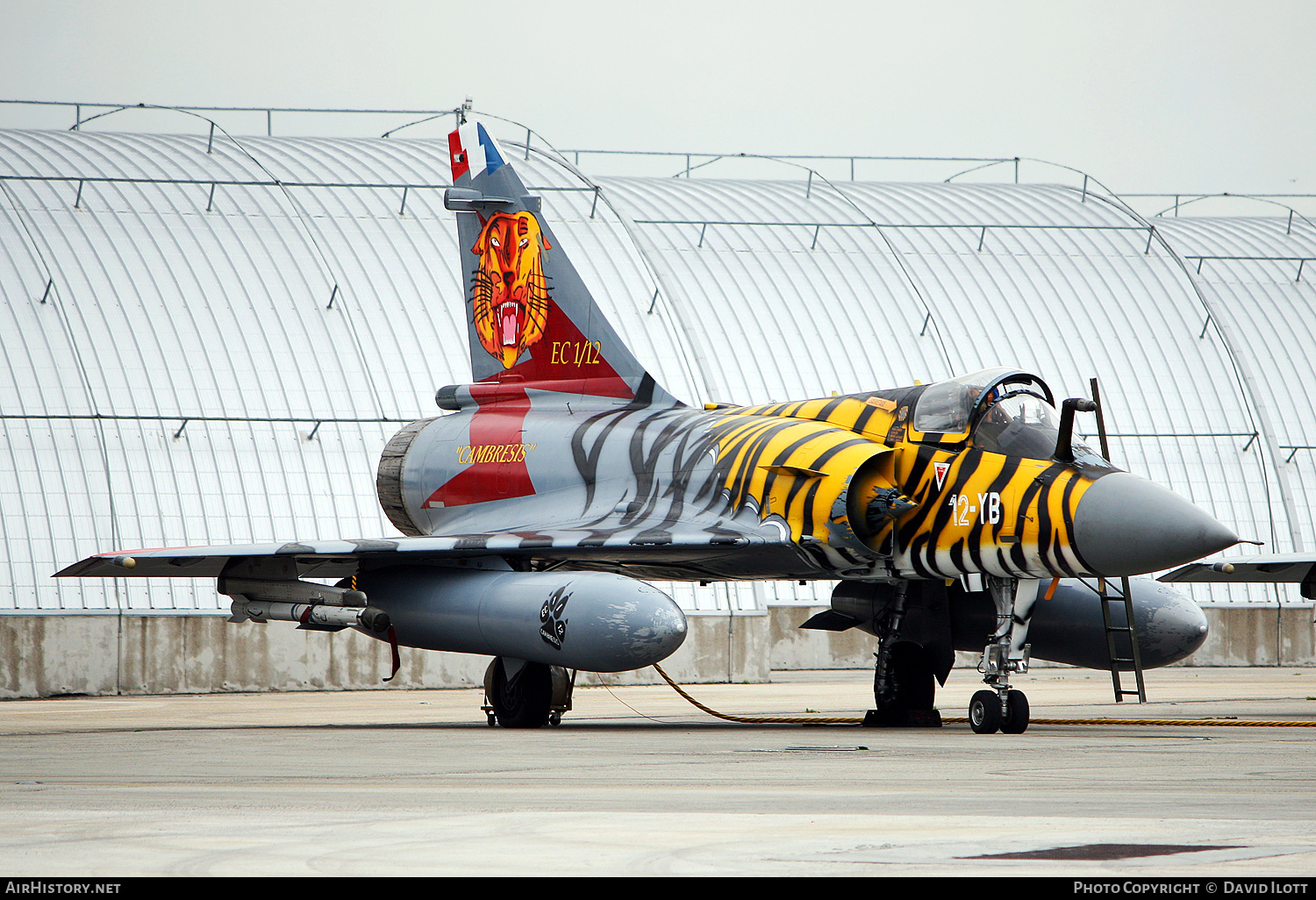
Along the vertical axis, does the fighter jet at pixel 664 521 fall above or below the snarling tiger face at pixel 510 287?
below

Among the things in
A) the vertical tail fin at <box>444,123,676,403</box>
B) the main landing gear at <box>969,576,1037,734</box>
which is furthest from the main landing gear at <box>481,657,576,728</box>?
the main landing gear at <box>969,576,1037,734</box>

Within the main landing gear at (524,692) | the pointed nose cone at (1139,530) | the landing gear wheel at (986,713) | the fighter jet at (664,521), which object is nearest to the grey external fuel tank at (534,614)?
the fighter jet at (664,521)

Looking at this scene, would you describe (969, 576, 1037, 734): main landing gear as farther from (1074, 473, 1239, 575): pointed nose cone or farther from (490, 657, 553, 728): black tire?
(490, 657, 553, 728): black tire

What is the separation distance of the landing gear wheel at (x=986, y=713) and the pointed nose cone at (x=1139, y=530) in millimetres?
1597

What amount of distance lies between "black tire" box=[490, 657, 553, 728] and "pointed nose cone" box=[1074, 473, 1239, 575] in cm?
571

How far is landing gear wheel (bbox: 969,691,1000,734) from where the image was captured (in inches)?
526

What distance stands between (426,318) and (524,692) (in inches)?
565

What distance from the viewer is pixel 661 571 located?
53.5ft

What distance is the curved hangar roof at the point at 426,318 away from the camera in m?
25.1

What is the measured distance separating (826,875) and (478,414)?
13393 millimetres

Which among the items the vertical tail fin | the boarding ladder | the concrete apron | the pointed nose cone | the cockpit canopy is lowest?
the concrete apron

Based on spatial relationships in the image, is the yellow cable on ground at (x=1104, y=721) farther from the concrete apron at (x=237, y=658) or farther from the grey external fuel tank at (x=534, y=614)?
the concrete apron at (x=237, y=658)

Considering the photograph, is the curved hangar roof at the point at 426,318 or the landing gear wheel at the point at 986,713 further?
the curved hangar roof at the point at 426,318

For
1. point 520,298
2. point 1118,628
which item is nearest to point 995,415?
point 1118,628
